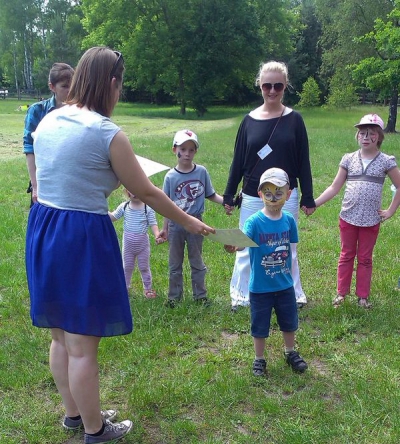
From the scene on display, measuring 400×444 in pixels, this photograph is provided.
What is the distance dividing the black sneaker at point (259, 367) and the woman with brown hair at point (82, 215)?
131cm

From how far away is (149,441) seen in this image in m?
2.94

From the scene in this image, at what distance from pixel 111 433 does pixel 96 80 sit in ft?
6.24

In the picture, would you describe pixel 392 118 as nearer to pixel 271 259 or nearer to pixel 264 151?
pixel 264 151

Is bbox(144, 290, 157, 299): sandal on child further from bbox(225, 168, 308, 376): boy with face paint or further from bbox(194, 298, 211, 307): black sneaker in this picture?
bbox(225, 168, 308, 376): boy with face paint

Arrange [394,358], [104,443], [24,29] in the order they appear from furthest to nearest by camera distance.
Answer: [24,29] < [394,358] < [104,443]

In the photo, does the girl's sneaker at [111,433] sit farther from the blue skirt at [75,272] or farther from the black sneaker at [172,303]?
the black sneaker at [172,303]

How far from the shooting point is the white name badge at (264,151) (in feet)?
14.3

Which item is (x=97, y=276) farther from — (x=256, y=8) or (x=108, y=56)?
(x=256, y=8)

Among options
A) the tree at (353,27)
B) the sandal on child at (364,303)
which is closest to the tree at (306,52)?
the tree at (353,27)

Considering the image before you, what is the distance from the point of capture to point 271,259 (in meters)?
3.50

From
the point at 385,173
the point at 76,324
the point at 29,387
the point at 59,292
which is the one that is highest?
the point at 385,173

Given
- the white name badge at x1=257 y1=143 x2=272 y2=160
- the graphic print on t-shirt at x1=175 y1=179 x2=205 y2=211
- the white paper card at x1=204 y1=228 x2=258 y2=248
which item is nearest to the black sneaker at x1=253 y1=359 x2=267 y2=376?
the white paper card at x1=204 y1=228 x2=258 y2=248

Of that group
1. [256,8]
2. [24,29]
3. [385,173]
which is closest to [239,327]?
[385,173]

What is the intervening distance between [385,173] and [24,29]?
63654 mm
